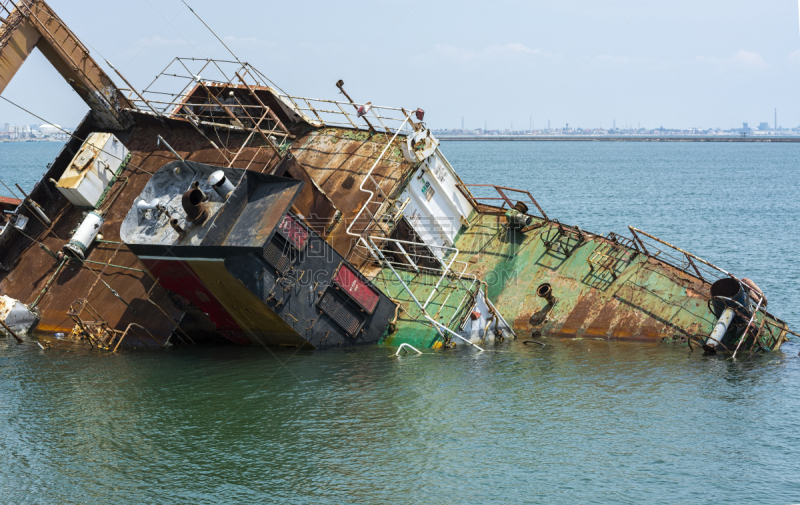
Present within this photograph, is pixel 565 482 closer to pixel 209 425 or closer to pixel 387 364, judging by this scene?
pixel 387 364

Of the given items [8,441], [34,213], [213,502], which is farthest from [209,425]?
[34,213]

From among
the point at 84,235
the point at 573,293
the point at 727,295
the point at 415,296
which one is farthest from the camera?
the point at 573,293

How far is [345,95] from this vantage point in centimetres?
2514

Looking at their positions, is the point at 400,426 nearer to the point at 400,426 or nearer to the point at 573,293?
the point at 400,426

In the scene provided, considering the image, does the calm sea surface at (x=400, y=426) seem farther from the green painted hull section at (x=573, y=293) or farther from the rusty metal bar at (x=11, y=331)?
the green painted hull section at (x=573, y=293)

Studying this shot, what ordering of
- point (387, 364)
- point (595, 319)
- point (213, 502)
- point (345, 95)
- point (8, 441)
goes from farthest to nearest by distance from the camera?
point (345, 95), point (595, 319), point (387, 364), point (8, 441), point (213, 502)

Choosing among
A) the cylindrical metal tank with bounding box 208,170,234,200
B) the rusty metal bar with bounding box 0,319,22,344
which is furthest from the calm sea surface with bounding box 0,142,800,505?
the cylindrical metal tank with bounding box 208,170,234,200

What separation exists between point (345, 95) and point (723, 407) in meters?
15.6

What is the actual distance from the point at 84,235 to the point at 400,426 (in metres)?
12.5

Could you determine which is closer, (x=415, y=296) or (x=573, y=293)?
(x=415, y=296)

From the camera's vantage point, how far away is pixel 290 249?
1994cm

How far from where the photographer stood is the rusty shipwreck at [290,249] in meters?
19.6

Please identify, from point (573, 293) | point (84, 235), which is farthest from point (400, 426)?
point (84, 235)

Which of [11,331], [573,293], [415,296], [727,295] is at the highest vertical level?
[727,295]
